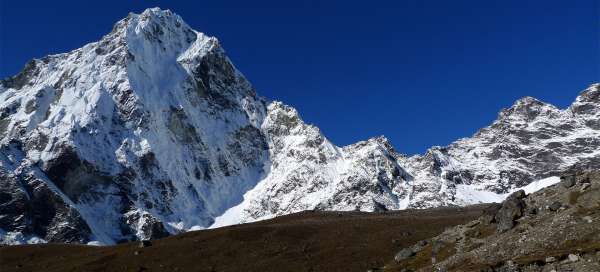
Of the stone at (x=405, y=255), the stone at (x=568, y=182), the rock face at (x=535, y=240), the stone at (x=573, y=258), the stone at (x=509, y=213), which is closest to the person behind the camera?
the stone at (x=573, y=258)

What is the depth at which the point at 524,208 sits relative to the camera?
171 ft

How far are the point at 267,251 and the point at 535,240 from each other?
131 ft

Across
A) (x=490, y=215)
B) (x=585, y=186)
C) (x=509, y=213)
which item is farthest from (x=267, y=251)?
(x=585, y=186)

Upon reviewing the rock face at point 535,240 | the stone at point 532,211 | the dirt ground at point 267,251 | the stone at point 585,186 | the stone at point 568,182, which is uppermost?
the dirt ground at point 267,251

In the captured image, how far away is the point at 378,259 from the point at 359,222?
982 inches

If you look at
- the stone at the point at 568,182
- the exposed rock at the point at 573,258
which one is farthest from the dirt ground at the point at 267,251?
the exposed rock at the point at 573,258

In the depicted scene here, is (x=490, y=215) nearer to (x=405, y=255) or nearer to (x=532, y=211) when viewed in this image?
(x=532, y=211)

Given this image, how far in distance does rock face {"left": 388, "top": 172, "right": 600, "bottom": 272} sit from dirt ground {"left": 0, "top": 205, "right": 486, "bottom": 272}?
43.1 ft

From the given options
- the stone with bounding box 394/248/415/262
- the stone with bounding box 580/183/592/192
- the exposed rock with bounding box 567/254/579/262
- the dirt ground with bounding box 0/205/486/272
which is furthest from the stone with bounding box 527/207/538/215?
the dirt ground with bounding box 0/205/486/272

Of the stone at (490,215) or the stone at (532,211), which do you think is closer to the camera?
the stone at (532,211)

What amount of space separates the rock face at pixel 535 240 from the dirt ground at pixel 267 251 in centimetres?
1314

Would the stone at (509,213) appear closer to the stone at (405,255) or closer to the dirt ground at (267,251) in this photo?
the stone at (405,255)

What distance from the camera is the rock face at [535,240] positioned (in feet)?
126

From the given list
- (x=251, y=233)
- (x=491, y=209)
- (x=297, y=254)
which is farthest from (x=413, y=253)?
(x=251, y=233)
